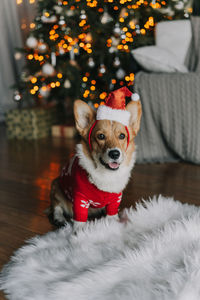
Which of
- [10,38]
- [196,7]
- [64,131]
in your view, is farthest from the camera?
[10,38]

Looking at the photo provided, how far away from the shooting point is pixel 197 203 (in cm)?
169

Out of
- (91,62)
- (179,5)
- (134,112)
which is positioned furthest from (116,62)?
(134,112)

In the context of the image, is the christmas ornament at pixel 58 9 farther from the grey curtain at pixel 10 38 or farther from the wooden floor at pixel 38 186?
the grey curtain at pixel 10 38

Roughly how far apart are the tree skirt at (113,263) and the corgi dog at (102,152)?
122 mm

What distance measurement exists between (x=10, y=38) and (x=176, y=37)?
8.78 feet

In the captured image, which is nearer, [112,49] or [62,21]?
[62,21]

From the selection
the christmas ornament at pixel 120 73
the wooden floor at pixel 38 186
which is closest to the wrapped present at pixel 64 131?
the wooden floor at pixel 38 186

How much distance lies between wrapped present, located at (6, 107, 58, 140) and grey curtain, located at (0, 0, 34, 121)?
1171 mm

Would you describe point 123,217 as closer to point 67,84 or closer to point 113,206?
point 113,206

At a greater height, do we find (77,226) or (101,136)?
(101,136)

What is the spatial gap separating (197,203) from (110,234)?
0.61m

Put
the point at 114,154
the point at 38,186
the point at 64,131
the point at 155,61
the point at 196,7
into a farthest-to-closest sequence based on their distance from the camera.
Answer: the point at 196,7 → the point at 64,131 → the point at 155,61 → the point at 38,186 → the point at 114,154

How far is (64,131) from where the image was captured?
11.5ft

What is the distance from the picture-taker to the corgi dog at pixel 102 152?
51.1 inches
